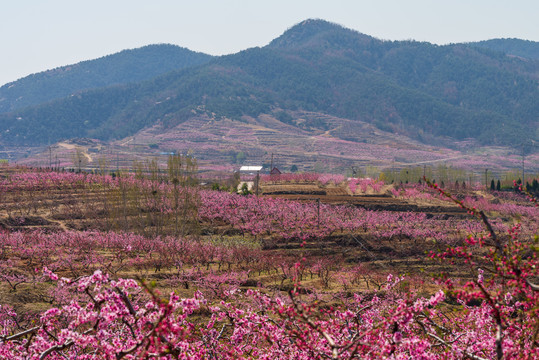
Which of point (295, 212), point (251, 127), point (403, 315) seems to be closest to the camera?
point (403, 315)

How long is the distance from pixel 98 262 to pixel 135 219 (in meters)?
13.6

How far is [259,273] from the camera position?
1959cm

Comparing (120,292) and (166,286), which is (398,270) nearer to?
(166,286)

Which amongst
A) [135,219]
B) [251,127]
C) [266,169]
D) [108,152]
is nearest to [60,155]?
[108,152]

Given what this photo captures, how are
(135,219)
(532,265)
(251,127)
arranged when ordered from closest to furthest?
(532,265) < (135,219) < (251,127)

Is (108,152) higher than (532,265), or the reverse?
(532,265)

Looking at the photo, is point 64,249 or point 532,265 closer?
point 532,265

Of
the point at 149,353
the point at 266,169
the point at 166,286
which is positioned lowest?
the point at 266,169

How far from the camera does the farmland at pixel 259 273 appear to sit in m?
4.63

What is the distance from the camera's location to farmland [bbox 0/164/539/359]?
15.2 ft

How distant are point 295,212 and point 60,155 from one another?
11174cm

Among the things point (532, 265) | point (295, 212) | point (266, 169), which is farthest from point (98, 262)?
point (266, 169)

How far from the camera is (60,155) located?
132 m

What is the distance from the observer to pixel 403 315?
15.0ft
